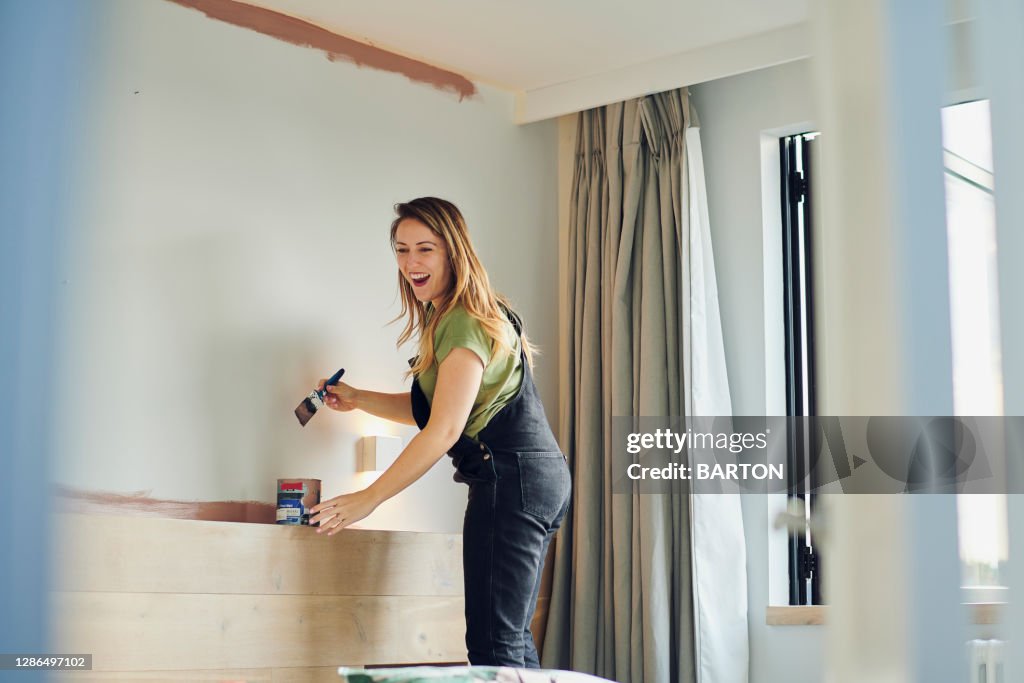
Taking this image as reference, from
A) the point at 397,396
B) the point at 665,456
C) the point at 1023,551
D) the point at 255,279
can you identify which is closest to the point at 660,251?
the point at 665,456

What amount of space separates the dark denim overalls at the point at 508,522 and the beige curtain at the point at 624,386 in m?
0.69

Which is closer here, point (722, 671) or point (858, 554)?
point (858, 554)

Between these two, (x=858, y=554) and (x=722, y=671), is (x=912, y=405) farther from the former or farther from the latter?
(x=722, y=671)

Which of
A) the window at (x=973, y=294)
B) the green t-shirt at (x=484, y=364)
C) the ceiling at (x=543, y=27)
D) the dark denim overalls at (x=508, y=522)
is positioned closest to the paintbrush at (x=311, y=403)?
the green t-shirt at (x=484, y=364)

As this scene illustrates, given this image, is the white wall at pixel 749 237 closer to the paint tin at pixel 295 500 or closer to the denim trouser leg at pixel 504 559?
the denim trouser leg at pixel 504 559

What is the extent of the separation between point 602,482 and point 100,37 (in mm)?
2493

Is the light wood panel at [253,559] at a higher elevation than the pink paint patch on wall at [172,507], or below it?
below

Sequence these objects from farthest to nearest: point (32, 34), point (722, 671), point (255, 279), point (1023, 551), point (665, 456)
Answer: point (665, 456) < point (722, 671) < point (255, 279) < point (32, 34) < point (1023, 551)

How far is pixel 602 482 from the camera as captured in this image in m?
3.35

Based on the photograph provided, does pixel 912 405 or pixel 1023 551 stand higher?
pixel 912 405

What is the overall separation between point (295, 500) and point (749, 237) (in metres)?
1.60

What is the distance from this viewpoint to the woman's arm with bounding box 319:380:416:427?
2.83 meters

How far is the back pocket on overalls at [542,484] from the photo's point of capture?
2.46m

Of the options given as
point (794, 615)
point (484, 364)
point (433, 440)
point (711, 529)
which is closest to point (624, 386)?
point (711, 529)
